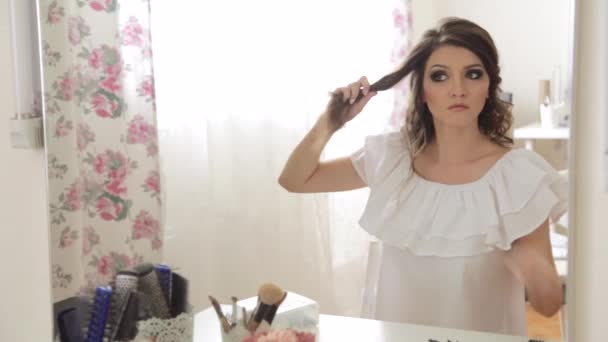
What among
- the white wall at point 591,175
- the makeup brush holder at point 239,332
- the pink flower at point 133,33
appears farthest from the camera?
the pink flower at point 133,33

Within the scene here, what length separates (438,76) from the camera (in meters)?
0.91

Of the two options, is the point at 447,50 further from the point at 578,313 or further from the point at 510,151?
the point at 578,313

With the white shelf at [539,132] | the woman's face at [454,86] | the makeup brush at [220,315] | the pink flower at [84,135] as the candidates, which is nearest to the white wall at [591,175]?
the white shelf at [539,132]

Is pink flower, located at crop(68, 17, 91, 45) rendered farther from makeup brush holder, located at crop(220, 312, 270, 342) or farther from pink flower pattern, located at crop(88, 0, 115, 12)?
makeup brush holder, located at crop(220, 312, 270, 342)

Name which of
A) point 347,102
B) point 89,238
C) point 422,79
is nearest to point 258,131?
point 347,102

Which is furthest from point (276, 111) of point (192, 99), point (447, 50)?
point (447, 50)

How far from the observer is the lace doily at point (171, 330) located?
1.08 metres

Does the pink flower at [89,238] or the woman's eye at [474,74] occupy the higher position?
the woman's eye at [474,74]

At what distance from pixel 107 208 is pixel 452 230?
0.55 meters

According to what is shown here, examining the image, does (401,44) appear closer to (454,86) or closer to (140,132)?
(454,86)

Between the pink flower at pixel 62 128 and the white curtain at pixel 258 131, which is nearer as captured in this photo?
the white curtain at pixel 258 131

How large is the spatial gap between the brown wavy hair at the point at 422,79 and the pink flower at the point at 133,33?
0.38m

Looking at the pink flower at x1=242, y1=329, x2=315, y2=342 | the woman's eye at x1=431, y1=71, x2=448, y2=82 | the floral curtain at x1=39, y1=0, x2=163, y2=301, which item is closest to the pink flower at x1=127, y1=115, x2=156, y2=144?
the floral curtain at x1=39, y1=0, x2=163, y2=301

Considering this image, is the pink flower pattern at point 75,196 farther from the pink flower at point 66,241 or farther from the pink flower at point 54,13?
the pink flower at point 54,13
